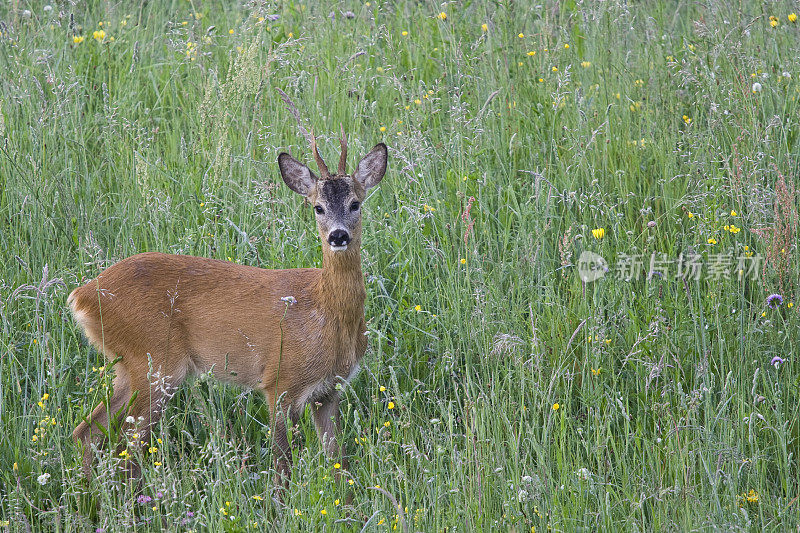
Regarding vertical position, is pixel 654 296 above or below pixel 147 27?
below

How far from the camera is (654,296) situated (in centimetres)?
438

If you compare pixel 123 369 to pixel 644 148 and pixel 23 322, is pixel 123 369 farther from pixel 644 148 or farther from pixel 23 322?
pixel 644 148

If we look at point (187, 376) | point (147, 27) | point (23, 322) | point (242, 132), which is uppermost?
Result: point (147, 27)

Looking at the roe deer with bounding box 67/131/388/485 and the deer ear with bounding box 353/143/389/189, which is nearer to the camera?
the roe deer with bounding box 67/131/388/485

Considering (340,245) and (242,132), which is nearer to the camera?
(340,245)

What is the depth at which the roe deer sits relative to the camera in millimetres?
4078

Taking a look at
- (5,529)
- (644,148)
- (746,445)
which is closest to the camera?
(5,529)

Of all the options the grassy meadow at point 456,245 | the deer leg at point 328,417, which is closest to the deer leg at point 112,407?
the grassy meadow at point 456,245

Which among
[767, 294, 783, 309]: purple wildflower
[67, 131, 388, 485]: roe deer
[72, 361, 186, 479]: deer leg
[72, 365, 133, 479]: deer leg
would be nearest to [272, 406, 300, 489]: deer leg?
[67, 131, 388, 485]: roe deer

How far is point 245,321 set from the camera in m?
4.21

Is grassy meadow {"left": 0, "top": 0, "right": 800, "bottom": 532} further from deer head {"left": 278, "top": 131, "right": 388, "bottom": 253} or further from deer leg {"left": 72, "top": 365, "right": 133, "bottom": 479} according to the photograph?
deer head {"left": 278, "top": 131, "right": 388, "bottom": 253}

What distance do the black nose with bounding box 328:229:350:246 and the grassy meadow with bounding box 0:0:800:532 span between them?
52 cm

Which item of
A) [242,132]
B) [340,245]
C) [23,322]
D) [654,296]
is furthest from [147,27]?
[654,296]

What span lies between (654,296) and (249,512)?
2.08 m
